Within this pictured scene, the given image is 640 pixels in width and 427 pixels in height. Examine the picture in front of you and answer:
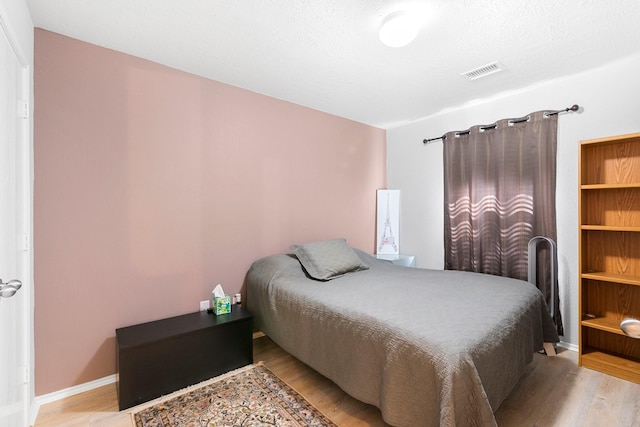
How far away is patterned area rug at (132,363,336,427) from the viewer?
1.77 metres

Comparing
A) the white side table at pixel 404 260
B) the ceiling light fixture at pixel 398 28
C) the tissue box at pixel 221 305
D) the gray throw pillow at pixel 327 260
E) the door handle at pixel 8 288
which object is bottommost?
the tissue box at pixel 221 305

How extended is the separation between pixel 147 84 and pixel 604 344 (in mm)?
4279

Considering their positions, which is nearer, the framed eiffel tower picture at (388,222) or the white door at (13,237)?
the white door at (13,237)

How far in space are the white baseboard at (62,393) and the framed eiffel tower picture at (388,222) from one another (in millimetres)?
3178

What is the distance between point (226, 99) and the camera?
280cm

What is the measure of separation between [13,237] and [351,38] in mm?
2260

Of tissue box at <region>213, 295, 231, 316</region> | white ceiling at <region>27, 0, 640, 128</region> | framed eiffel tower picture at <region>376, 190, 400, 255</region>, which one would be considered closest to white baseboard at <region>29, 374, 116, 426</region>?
tissue box at <region>213, 295, 231, 316</region>

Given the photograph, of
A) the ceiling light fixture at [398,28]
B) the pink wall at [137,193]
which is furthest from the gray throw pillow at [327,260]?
the ceiling light fixture at [398,28]

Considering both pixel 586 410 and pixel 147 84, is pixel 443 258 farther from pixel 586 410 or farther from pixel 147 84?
pixel 147 84

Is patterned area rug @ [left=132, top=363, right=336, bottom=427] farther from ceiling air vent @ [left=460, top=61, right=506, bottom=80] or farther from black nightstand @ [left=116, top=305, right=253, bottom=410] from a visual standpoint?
ceiling air vent @ [left=460, top=61, right=506, bottom=80]

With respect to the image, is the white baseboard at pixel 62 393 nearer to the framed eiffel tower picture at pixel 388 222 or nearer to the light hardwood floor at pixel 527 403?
the light hardwood floor at pixel 527 403

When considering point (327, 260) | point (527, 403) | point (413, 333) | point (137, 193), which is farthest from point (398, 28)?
point (527, 403)

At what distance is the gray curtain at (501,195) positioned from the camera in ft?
9.20

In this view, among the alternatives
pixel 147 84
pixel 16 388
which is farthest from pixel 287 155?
pixel 16 388
